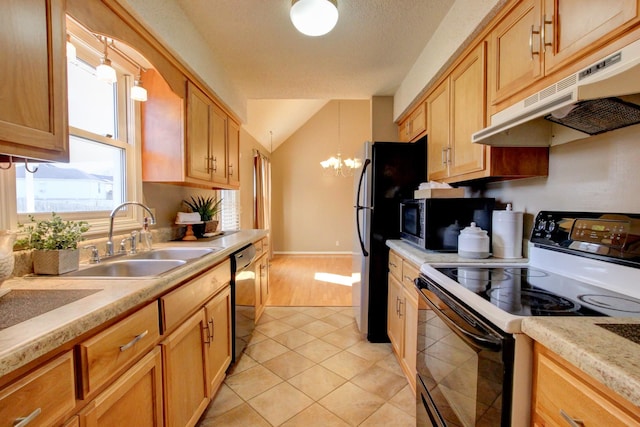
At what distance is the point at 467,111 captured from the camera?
1.71 meters

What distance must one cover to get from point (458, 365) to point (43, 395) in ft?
3.93

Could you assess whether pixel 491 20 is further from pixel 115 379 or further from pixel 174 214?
pixel 174 214

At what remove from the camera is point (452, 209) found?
1818 millimetres

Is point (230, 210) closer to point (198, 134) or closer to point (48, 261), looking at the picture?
point (198, 134)

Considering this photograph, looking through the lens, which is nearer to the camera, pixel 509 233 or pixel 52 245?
pixel 52 245

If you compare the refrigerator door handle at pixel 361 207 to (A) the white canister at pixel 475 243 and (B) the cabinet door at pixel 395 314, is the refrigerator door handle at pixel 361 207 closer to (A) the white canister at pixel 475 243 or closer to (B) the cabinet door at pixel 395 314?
(B) the cabinet door at pixel 395 314

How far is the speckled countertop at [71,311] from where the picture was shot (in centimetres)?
59

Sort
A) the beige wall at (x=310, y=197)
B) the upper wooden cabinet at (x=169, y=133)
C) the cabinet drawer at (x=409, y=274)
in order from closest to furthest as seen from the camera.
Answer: the cabinet drawer at (x=409, y=274) → the upper wooden cabinet at (x=169, y=133) → the beige wall at (x=310, y=197)

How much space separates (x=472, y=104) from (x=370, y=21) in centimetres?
86

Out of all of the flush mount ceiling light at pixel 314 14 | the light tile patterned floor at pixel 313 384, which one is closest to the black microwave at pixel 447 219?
the light tile patterned floor at pixel 313 384

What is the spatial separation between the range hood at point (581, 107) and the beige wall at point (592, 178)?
0.05 meters

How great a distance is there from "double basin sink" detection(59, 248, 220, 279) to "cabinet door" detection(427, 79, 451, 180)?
1712 millimetres

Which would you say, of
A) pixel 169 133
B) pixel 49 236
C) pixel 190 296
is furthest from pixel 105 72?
pixel 190 296

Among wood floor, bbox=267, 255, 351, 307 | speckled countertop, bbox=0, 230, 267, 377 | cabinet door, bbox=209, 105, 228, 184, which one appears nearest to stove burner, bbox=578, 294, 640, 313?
speckled countertop, bbox=0, 230, 267, 377
